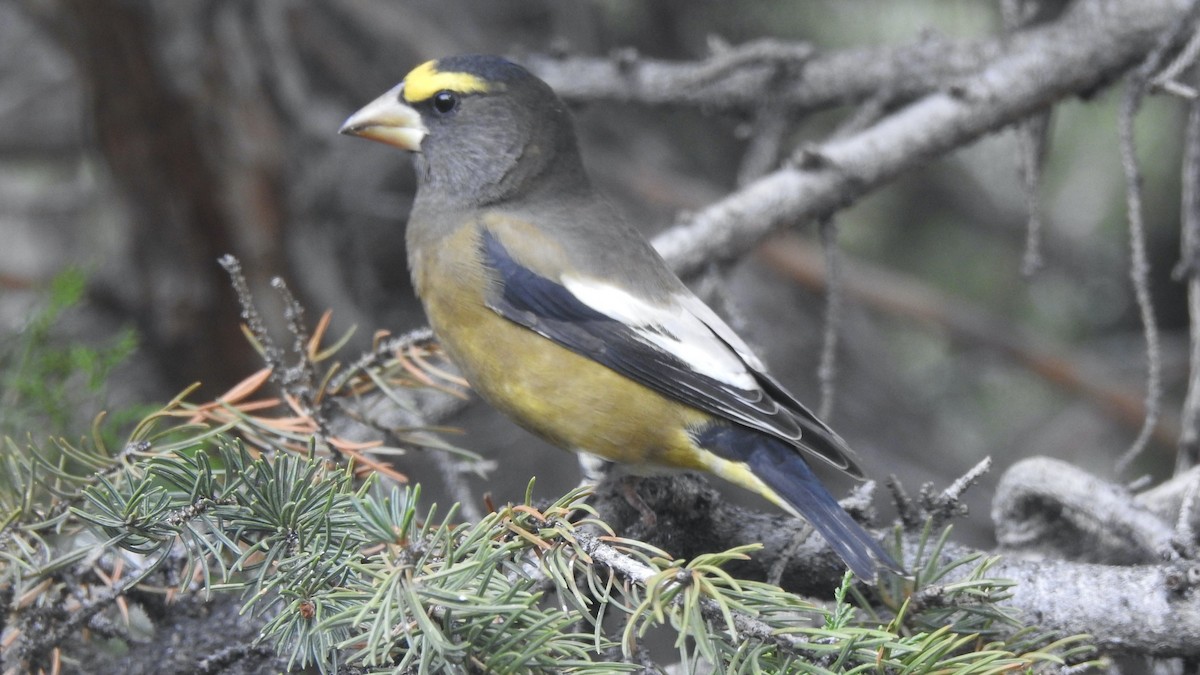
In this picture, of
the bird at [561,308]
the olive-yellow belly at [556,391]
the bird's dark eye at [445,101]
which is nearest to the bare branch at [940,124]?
the bird at [561,308]

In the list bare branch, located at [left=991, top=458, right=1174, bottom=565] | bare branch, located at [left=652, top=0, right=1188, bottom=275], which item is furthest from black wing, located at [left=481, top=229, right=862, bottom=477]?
bare branch, located at [left=652, top=0, right=1188, bottom=275]

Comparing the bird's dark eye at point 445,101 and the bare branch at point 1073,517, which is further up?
the bird's dark eye at point 445,101

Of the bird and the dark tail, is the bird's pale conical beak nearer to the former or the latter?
the bird

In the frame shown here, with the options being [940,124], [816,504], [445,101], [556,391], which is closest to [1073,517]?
[816,504]

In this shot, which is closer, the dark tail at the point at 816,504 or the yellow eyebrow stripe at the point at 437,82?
the dark tail at the point at 816,504

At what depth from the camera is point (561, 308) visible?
2.70 m

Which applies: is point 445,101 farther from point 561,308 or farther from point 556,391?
point 556,391

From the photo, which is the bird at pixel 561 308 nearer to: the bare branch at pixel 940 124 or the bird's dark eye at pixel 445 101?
the bird's dark eye at pixel 445 101

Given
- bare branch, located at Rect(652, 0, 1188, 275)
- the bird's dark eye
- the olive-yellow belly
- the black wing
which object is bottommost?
the olive-yellow belly

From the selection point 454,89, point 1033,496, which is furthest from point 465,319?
point 1033,496

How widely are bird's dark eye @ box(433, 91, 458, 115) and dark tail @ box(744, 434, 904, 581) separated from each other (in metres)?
Result: 1.34

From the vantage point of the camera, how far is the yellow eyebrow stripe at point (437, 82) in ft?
10.2

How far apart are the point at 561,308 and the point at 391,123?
0.83 metres

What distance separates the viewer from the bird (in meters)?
2.49
